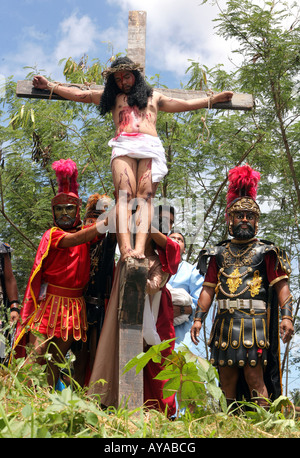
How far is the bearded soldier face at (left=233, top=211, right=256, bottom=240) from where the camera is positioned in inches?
203

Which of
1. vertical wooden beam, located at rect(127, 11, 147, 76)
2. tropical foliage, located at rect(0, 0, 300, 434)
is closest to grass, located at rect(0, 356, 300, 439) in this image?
vertical wooden beam, located at rect(127, 11, 147, 76)

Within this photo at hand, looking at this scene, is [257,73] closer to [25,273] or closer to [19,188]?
[19,188]

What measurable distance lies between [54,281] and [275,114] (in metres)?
5.40

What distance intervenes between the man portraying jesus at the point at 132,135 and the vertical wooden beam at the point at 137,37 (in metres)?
0.28

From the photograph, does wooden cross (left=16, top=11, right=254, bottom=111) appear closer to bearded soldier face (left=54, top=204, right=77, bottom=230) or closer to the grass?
bearded soldier face (left=54, top=204, right=77, bottom=230)

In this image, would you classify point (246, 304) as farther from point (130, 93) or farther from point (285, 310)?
point (130, 93)

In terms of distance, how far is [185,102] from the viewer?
192 inches

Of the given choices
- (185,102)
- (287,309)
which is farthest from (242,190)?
(287,309)

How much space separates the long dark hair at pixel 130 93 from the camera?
181 inches

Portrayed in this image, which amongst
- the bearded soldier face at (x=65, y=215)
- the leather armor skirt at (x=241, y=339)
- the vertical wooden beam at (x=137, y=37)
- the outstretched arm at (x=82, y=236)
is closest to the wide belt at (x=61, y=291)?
the outstretched arm at (x=82, y=236)

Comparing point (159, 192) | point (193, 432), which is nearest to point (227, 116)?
point (159, 192)

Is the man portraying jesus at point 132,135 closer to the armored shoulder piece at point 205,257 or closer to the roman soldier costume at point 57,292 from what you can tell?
the roman soldier costume at point 57,292

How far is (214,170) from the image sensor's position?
30.9ft
